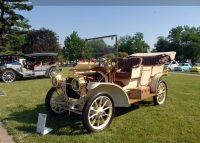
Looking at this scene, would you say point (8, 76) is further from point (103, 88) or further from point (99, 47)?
point (103, 88)

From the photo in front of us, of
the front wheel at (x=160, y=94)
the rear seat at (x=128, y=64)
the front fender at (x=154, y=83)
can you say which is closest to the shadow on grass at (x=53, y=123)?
the rear seat at (x=128, y=64)

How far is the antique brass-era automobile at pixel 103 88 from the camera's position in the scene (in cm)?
412

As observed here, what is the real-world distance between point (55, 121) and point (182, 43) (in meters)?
57.3

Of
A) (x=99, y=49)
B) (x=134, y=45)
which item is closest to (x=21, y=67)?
(x=99, y=49)

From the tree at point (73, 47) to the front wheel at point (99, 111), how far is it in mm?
40482

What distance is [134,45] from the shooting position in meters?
56.4

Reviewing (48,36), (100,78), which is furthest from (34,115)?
(48,36)

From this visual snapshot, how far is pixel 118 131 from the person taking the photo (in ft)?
13.2

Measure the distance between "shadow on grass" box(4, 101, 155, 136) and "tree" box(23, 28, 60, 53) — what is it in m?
28.4

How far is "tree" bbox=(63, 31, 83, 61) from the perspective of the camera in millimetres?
44791

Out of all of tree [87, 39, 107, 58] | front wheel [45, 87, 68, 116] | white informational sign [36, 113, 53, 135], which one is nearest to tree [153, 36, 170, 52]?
tree [87, 39, 107, 58]

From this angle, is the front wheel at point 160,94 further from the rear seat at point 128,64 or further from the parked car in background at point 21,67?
the parked car in background at point 21,67

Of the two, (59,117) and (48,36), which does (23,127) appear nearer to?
(59,117)

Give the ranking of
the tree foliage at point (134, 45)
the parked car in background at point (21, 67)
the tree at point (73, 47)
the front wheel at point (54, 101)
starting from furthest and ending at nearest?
1. the tree foliage at point (134, 45)
2. the tree at point (73, 47)
3. the parked car in background at point (21, 67)
4. the front wheel at point (54, 101)
